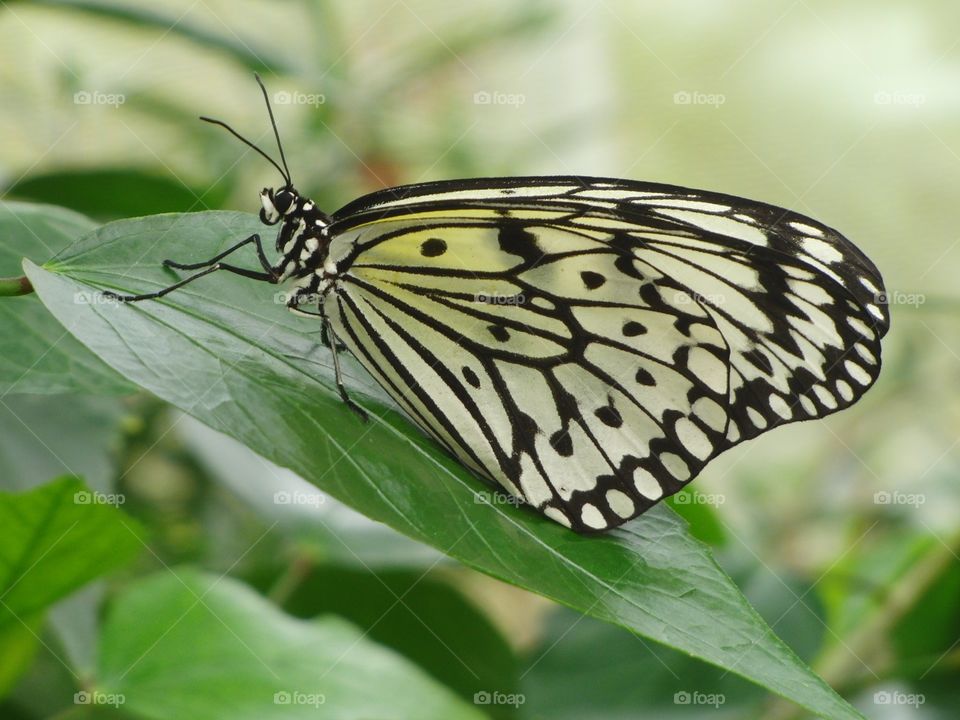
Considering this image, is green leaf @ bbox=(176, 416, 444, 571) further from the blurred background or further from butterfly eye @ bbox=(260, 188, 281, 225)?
butterfly eye @ bbox=(260, 188, 281, 225)

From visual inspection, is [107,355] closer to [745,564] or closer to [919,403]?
[745,564]

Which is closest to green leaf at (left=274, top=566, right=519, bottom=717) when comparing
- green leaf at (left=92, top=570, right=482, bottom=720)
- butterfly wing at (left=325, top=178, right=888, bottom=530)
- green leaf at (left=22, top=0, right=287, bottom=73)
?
green leaf at (left=92, top=570, right=482, bottom=720)

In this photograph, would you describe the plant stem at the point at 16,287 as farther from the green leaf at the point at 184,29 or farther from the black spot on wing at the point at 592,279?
the green leaf at the point at 184,29

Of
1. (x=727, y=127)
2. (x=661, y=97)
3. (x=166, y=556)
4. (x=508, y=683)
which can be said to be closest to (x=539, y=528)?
(x=508, y=683)

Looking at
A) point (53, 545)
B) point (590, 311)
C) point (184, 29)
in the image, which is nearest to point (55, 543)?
point (53, 545)

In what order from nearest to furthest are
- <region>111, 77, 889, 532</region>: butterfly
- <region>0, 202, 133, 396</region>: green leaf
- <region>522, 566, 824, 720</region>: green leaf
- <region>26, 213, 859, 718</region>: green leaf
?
<region>26, 213, 859, 718</region>: green leaf, <region>0, 202, 133, 396</region>: green leaf, <region>111, 77, 889, 532</region>: butterfly, <region>522, 566, 824, 720</region>: green leaf

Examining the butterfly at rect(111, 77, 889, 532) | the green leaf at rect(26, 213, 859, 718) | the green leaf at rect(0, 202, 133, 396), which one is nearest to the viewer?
the green leaf at rect(26, 213, 859, 718)

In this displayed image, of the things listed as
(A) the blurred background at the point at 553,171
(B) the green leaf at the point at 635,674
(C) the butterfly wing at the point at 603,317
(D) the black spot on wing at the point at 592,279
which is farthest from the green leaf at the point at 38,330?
(B) the green leaf at the point at 635,674

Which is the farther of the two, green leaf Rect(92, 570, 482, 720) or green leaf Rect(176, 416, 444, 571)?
green leaf Rect(176, 416, 444, 571)

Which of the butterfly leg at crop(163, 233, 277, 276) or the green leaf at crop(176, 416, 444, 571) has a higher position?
the butterfly leg at crop(163, 233, 277, 276)
